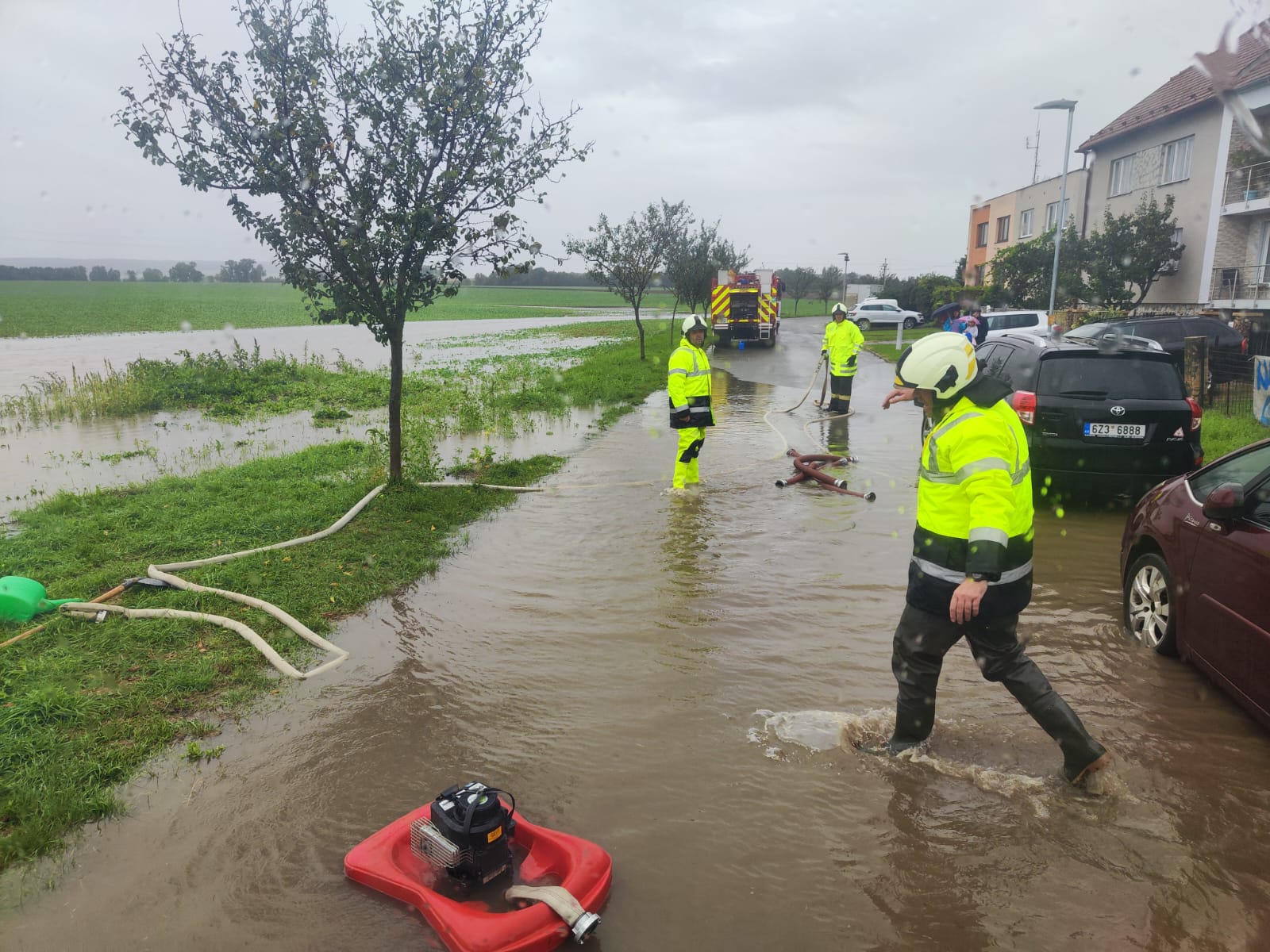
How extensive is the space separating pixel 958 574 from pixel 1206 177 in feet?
92.4

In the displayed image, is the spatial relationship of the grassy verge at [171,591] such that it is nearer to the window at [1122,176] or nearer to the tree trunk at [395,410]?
the tree trunk at [395,410]

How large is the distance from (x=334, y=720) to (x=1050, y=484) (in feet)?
21.3

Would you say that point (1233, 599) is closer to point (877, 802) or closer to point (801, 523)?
point (877, 802)

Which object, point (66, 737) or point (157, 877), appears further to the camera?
point (66, 737)

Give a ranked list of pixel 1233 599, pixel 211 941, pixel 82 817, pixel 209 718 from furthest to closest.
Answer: pixel 209 718 → pixel 1233 599 → pixel 82 817 → pixel 211 941

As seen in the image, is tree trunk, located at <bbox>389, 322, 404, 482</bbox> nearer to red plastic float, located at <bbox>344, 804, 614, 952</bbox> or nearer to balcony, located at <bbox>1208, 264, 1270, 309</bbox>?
red plastic float, located at <bbox>344, 804, 614, 952</bbox>

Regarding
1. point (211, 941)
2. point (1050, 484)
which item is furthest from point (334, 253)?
point (1050, 484)

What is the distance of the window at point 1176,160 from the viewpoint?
999 inches

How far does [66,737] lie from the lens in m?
3.77

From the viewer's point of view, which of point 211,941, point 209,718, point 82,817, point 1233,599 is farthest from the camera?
point 209,718

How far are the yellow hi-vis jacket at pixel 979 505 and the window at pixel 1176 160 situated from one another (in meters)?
28.6

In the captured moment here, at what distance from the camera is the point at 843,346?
12.9 meters

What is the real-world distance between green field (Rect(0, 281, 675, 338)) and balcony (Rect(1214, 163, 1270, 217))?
22482 mm

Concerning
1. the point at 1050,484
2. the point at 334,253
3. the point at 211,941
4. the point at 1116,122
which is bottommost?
the point at 211,941
